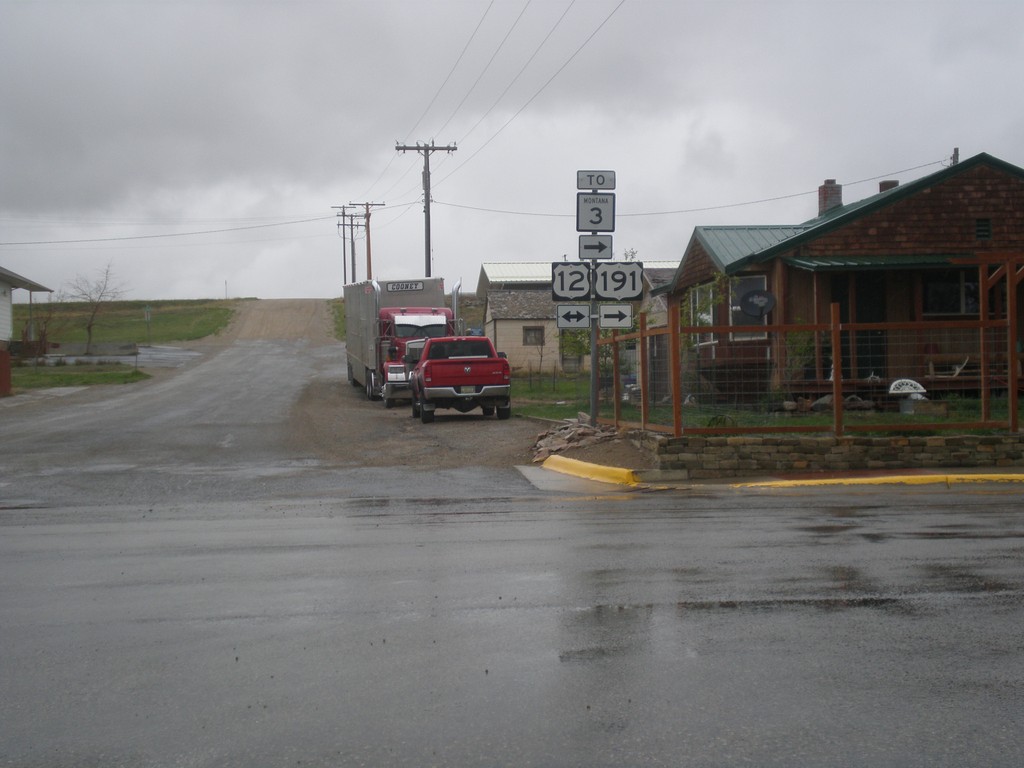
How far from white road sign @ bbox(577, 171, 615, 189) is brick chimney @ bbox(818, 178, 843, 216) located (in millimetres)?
14790

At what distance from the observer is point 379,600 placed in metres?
6.95

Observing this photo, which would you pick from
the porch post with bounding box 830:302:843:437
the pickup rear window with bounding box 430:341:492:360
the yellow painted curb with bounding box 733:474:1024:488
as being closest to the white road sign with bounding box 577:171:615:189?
the porch post with bounding box 830:302:843:437

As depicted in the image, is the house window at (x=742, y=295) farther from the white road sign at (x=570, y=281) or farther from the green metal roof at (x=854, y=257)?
the white road sign at (x=570, y=281)

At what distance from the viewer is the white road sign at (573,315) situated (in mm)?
16188

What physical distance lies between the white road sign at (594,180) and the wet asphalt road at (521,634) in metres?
5.98

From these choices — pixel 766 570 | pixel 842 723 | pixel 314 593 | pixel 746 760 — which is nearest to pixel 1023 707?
pixel 842 723

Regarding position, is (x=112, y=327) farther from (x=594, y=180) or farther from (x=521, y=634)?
(x=521, y=634)

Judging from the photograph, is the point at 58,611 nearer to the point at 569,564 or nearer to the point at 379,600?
the point at 379,600

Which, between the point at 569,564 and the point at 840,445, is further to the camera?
the point at 840,445

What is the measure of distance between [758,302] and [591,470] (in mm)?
10666

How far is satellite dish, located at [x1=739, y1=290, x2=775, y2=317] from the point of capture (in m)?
24.1

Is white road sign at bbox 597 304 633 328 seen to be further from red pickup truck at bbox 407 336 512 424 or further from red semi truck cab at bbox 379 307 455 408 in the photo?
red semi truck cab at bbox 379 307 455 408

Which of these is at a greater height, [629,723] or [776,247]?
[776,247]

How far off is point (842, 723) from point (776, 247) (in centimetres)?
1983
